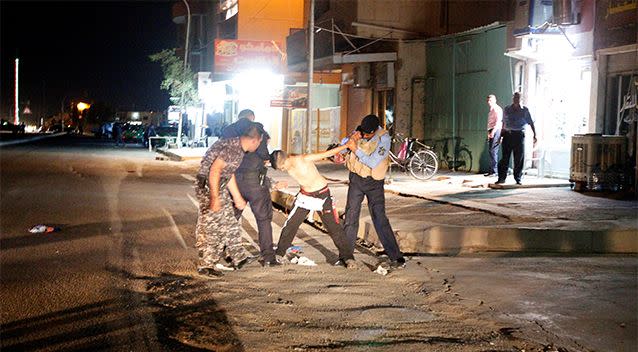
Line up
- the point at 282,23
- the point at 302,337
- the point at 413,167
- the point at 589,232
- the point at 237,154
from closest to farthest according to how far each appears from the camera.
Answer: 1. the point at 302,337
2. the point at 237,154
3. the point at 589,232
4. the point at 413,167
5. the point at 282,23

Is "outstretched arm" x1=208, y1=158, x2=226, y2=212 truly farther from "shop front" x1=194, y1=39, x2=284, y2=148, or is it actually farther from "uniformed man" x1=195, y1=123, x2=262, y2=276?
"shop front" x1=194, y1=39, x2=284, y2=148

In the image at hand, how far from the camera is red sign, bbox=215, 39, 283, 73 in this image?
109ft

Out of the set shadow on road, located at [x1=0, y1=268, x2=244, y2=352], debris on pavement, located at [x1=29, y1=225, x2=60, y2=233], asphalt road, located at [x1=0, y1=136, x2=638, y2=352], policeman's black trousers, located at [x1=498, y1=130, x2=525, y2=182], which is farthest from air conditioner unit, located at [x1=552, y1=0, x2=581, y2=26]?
shadow on road, located at [x1=0, y1=268, x2=244, y2=352]

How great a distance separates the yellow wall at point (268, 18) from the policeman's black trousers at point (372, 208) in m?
35.3

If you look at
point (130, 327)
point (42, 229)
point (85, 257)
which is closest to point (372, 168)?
point (130, 327)

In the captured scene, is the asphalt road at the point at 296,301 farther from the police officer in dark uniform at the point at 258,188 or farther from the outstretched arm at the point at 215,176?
the outstretched arm at the point at 215,176

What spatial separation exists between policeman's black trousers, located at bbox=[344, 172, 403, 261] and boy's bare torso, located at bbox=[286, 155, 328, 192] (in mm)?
426

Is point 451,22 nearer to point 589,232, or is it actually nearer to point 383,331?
point 589,232

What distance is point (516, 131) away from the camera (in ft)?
53.3

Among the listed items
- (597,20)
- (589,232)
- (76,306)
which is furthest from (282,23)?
(76,306)

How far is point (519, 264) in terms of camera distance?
30.8 ft

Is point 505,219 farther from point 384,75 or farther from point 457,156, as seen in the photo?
point 384,75

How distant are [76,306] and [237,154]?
8.12 feet

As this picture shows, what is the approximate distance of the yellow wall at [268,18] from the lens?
43719 millimetres
